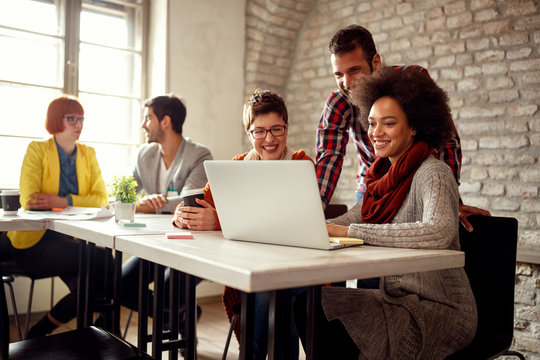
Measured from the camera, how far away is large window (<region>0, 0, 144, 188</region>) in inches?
152

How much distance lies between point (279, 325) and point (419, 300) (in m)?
0.48

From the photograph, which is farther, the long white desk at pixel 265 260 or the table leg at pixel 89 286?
the table leg at pixel 89 286

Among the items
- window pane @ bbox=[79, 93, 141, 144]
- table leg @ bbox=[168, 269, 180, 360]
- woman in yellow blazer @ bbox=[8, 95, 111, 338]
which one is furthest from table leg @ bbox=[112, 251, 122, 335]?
window pane @ bbox=[79, 93, 141, 144]

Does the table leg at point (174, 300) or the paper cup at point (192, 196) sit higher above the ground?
the paper cup at point (192, 196)

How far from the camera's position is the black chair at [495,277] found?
1.76m

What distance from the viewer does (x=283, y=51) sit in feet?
15.9

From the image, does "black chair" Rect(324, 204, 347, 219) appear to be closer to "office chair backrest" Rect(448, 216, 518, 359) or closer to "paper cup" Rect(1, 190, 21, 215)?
"office chair backrest" Rect(448, 216, 518, 359)

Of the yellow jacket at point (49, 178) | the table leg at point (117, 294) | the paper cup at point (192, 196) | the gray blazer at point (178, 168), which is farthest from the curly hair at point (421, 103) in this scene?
the yellow jacket at point (49, 178)

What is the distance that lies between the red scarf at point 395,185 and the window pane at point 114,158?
2.96 meters

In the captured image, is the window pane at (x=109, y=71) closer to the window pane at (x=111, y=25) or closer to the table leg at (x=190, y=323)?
the window pane at (x=111, y=25)

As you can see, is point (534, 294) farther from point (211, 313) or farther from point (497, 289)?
point (211, 313)

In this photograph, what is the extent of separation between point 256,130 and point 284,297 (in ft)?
3.62

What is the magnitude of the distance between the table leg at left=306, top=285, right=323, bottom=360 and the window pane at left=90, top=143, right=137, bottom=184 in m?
3.20

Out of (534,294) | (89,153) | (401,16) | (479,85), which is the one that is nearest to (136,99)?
(89,153)
